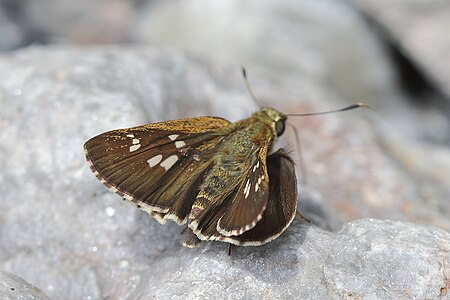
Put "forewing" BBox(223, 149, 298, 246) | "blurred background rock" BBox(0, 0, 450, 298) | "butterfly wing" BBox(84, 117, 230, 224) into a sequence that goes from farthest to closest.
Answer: "blurred background rock" BBox(0, 0, 450, 298) → "butterfly wing" BBox(84, 117, 230, 224) → "forewing" BBox(223, 149, 298, 246)

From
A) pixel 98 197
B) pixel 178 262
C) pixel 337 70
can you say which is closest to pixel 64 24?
pixel 337 70

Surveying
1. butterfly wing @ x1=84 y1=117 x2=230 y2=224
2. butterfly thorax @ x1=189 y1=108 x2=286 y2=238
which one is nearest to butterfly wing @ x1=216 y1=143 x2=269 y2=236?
butterfly thorax @ x1=189 y1=108 x2=286 y2=238

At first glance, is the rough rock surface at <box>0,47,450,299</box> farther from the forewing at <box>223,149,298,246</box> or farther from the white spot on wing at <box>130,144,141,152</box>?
the white spot on wing at <box>130,144,141,152</box>

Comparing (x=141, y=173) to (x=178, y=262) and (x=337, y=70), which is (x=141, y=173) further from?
(x=337, y=70)

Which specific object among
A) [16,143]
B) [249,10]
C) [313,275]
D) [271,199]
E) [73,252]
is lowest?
[249,10]

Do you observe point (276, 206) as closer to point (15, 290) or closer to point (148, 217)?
point (148, 217)

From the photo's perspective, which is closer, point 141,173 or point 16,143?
point 141,173

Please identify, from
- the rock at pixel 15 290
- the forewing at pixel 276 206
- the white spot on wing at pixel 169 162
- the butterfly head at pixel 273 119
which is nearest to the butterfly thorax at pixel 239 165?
the butterfly head at pixel 273 119
